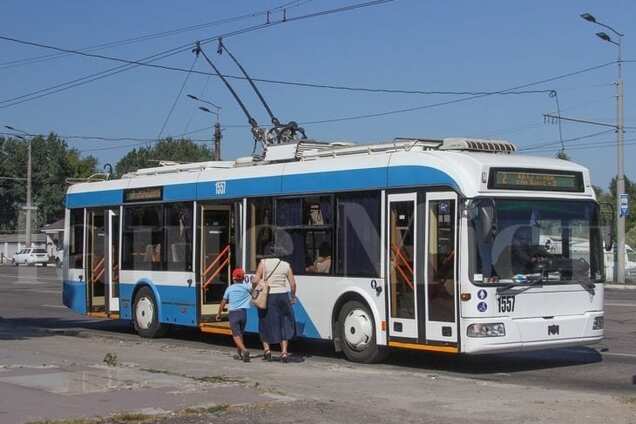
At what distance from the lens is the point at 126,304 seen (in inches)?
732

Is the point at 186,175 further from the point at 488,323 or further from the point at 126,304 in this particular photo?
the point at 488,323

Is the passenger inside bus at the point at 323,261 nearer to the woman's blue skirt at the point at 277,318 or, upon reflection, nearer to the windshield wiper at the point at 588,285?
the woman's blue skirt at the point at 277,318

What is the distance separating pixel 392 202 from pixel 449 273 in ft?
4.80

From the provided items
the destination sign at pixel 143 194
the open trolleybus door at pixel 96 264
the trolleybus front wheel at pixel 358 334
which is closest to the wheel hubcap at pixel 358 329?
the trolleybus front wheel at pixel 358 334

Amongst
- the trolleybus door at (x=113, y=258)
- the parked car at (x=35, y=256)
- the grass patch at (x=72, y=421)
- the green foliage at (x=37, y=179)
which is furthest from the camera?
the green foliage at (x=37, y=179)

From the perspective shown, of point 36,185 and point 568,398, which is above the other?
point 36,185

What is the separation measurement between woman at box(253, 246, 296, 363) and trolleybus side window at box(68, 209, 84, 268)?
7.05m

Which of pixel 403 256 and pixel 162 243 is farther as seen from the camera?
pixel 162 243

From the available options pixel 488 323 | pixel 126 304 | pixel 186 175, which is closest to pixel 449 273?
pixel 488 323

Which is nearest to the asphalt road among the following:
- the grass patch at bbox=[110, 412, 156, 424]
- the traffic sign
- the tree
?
the grass patch at bbox=[110, 412, 156, 424]

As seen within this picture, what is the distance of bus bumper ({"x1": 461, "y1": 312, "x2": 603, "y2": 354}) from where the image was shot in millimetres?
12039

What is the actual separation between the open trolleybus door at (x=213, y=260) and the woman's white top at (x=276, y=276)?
102 inches

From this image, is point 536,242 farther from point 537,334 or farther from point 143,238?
point 143,238

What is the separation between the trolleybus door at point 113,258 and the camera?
18891 millimetres
